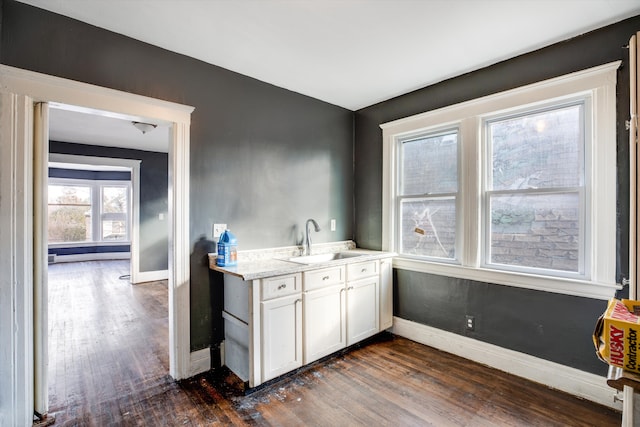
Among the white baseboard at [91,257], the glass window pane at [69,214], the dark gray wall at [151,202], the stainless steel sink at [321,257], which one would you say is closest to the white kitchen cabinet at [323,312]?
the stainless steel sink at [321,257]

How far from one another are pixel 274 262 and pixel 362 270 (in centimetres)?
86

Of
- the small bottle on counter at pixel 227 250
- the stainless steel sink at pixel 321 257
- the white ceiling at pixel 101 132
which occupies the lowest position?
the stainless steel sink at pixel 321 257

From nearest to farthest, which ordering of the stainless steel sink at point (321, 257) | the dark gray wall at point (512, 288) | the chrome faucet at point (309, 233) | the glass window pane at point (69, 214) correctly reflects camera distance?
1. the dark gray wall at point (512, 288)
2. the stainless steel sink at point (321, 257)
3. the chrome faucet at point (309, 233)
4. the glass window pane at point (69, 214)

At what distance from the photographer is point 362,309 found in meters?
2.88

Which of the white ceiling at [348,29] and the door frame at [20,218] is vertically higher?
the white ceiling at [348,29]

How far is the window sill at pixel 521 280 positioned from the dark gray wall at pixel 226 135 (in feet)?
3.28

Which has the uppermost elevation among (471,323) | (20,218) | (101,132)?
(101,132)

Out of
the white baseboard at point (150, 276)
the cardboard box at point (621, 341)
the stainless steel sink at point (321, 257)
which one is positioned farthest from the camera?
the white baseboard at point (150, 276)

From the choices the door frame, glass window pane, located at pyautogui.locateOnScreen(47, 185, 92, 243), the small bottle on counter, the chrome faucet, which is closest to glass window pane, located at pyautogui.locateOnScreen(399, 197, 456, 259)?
the chrome faucet

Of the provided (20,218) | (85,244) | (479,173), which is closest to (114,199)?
(85,244)

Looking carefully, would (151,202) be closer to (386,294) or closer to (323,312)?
(323,312)

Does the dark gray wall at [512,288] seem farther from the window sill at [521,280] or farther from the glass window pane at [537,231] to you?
the glass window pane at [537,231]

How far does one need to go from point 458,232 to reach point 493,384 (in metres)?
1.23

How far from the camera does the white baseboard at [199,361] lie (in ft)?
7.88
